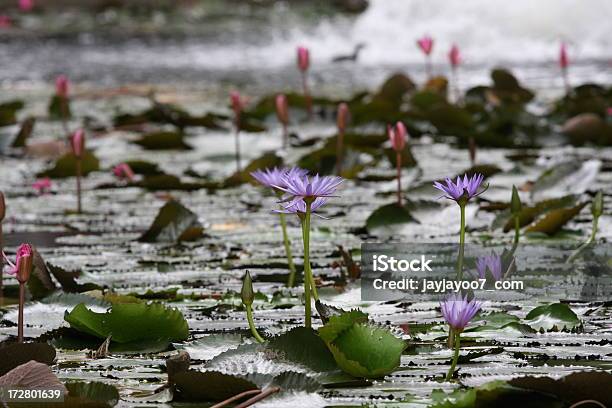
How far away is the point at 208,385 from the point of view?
50.7 inches

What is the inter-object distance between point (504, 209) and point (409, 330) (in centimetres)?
101

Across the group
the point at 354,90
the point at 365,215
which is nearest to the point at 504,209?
the point at 365,215

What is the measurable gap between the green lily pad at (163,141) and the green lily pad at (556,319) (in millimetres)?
2458

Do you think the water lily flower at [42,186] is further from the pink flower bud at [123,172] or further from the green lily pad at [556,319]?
the green lily pad at [556,319]

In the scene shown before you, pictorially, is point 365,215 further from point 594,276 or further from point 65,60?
point 65,60

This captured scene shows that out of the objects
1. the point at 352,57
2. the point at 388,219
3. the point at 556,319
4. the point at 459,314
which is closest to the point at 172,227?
the point at 388,219

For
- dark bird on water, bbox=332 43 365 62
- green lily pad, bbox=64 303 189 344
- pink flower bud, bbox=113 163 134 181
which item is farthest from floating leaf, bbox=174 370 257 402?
dark bird on water, bbox=332 43 365 62

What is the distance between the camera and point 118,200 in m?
2.98

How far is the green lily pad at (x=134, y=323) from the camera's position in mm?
1544

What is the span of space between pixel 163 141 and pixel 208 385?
2.72 meters

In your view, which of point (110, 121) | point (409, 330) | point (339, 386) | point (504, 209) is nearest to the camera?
point (339, 386)

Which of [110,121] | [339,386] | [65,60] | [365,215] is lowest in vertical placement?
[339,386]

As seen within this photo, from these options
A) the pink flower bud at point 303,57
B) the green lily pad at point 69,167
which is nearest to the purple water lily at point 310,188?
the green lily pad at point 69,167

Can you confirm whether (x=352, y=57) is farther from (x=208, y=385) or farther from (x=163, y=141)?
(x=208, y=385)
